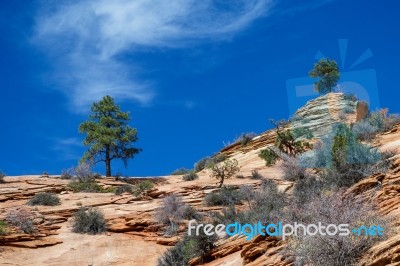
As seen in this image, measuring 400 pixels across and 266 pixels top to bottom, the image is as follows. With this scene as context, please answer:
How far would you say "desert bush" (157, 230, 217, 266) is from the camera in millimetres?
10867

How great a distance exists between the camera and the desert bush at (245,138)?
113 feet

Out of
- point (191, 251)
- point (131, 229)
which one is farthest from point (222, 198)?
point (191, 251)

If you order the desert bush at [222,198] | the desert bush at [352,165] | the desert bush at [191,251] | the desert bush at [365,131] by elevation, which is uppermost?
the desert bush at [365,131]

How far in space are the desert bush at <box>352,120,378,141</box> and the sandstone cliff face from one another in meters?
0.72

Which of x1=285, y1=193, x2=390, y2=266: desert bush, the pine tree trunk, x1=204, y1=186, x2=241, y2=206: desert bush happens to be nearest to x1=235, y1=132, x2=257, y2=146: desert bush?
the pine tree trunk

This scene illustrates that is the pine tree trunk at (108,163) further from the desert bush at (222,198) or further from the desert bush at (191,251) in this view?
the desert bush at (191,251)

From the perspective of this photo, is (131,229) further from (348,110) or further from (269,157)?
(348,110)

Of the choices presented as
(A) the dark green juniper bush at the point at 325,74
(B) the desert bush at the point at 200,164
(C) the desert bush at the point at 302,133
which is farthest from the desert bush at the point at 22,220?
(A) the dark green juniper bush at the point at 325,74

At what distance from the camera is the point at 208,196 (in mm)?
17469

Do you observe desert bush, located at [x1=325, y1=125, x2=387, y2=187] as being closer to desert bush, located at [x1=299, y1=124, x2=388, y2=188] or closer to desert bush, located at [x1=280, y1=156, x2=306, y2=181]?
desert bush, located at [x1=299, y1=124, x2=388, y2=188]

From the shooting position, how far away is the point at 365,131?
22.3 meters

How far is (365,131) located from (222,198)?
9.33m

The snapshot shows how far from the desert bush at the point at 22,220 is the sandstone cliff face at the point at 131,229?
0.28 metres

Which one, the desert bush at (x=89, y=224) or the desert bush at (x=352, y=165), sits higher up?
the desert bush at (x=352, y=165)
